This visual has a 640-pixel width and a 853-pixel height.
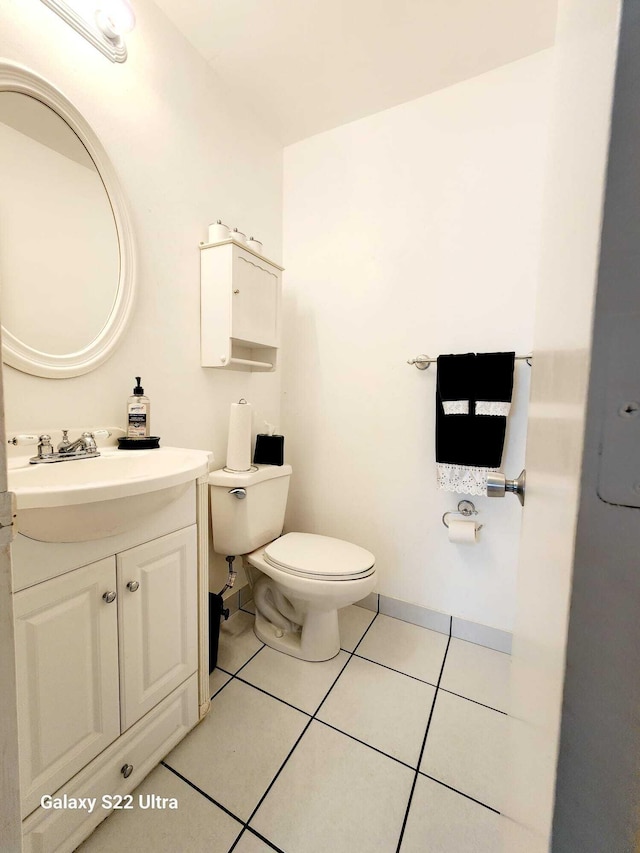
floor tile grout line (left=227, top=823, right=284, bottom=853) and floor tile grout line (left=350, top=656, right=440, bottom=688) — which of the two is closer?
floor tile grout line (left=227, top=823, right=284, bottom=853)

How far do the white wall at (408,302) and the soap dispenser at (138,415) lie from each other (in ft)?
2.79

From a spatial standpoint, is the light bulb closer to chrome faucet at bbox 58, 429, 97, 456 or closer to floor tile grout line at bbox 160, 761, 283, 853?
chrome faucet at bbox 58, 429, 97, 456

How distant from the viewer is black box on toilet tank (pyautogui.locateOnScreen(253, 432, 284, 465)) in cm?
153

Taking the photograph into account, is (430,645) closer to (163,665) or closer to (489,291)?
(163,665)

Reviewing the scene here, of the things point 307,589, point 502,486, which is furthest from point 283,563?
point 502,486

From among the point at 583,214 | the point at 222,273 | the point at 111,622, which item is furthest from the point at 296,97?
the point at 111,622

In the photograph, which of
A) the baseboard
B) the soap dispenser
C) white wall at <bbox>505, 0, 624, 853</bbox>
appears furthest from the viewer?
the baseboard

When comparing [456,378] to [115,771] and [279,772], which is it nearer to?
[279,772]

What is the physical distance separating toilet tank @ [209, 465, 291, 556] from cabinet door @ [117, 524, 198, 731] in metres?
Result: 0.35

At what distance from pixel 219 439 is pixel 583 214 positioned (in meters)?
1.42

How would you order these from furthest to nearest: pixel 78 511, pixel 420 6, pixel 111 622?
1. pixel 420 6
2. pixel 111 622
3. pixel 78 511

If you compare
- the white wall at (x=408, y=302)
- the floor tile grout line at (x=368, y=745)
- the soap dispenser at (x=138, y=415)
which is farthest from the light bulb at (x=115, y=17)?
the floor tile grout line at (x=368, y=745)

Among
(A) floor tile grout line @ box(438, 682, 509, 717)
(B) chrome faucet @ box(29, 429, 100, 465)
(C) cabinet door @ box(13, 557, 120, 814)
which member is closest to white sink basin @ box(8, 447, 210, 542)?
(B) chrome faucet @ box(29, 429, 100, 465)

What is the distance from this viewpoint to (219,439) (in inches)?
58.6
